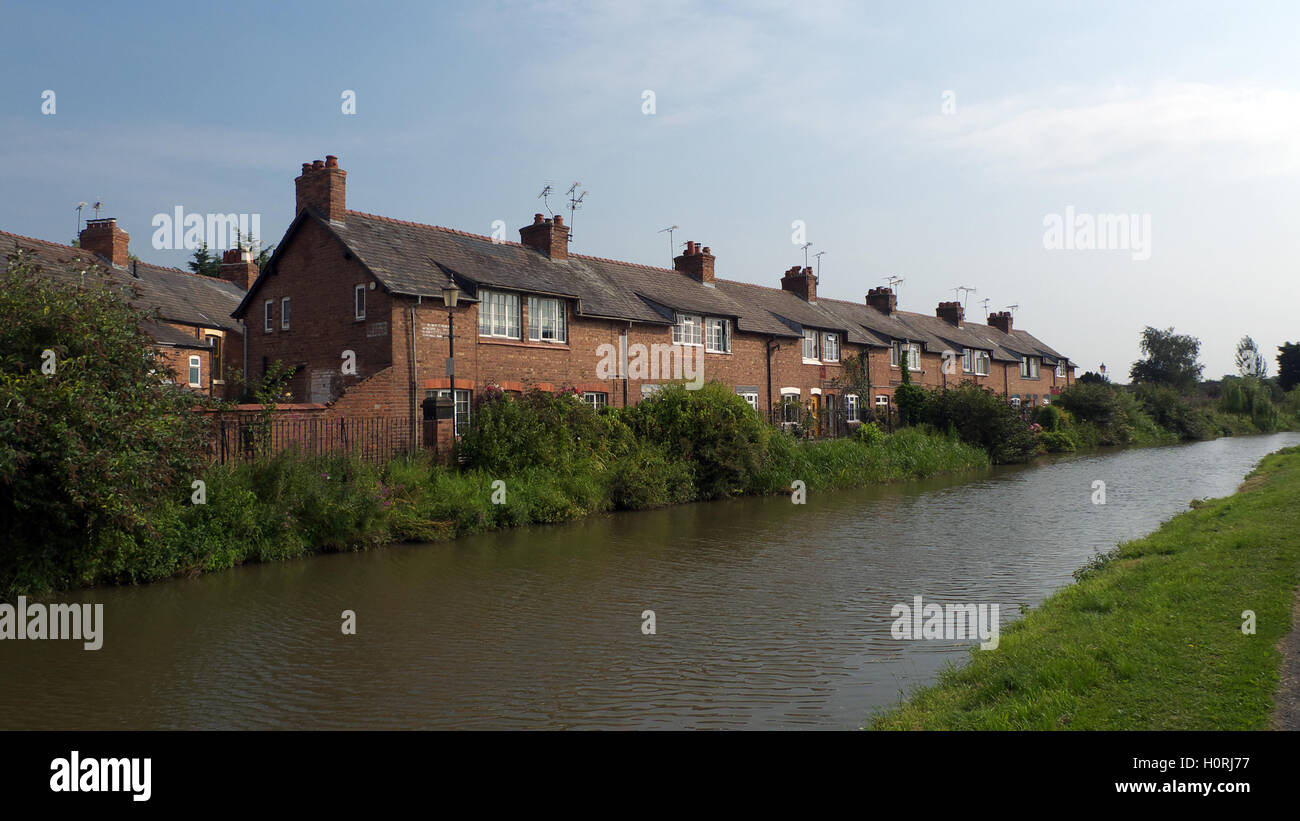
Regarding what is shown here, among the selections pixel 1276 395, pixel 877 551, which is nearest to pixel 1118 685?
pixel 877 551

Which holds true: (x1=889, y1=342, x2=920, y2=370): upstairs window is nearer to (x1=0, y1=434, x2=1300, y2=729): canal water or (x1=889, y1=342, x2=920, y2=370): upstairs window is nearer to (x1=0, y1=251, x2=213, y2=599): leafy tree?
(x1=0, y1=434, x2=1300, y2=729): canal water

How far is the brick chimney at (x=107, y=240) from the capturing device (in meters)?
29.8

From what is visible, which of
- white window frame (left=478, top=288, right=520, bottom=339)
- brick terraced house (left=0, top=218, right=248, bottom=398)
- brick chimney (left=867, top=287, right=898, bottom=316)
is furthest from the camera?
brick chimney (left=867, top=287, right=898, bottom=316)

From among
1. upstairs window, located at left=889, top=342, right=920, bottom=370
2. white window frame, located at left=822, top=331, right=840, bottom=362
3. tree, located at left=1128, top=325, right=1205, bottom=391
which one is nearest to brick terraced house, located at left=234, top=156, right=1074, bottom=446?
white window frame, located at left=822, top=331, right=840, bottom=362

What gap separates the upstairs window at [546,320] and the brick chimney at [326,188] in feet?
17.9

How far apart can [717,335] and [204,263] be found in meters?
37.3

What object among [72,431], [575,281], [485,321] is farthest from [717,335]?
[72,431]

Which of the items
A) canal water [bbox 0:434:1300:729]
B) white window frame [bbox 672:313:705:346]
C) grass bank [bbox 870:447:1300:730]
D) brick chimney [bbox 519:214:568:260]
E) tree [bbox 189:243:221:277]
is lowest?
canal water [bbox 0:434:1300:729]

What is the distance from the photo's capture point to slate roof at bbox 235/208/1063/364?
2205cm

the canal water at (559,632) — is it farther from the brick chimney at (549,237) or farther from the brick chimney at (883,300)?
the brick chimney at (883,300)

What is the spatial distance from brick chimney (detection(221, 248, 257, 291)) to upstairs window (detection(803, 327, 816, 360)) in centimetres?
2275

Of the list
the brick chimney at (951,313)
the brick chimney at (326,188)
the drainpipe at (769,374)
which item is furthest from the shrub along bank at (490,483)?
the brick chimney at (951,313)

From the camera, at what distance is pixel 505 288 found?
74.4 ft
